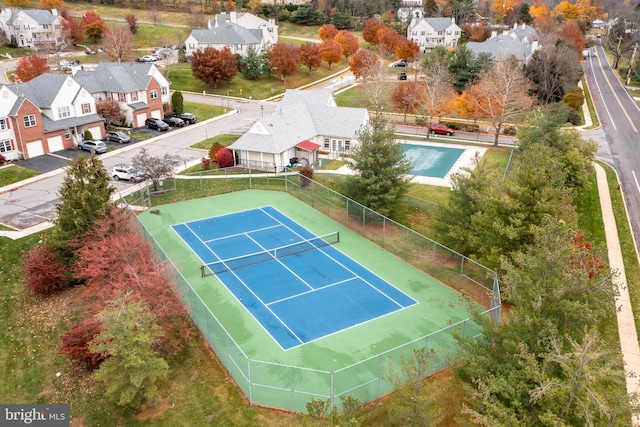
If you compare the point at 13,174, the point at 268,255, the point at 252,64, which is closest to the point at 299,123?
the point at 268,255

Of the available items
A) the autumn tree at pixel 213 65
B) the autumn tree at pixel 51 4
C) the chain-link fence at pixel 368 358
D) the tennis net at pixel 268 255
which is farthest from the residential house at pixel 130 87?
the autumn tree at pixel 51 4

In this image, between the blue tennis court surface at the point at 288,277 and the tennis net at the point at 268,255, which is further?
the tennis net at the point at 268,255

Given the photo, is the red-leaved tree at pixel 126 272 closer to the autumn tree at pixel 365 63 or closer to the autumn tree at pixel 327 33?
the autumn tree at pixel 365 63

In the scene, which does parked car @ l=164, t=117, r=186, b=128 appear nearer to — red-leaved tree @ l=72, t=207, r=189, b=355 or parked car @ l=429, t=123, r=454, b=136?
parked car @ l=429, t=123, r=454, b=136

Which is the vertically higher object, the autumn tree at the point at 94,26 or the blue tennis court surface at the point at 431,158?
the autumn tree at the point at 94,26

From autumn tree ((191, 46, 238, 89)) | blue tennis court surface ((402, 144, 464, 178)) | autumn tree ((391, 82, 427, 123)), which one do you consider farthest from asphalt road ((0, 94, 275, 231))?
blue tennis court surface ((402, 144, 464, 178))
